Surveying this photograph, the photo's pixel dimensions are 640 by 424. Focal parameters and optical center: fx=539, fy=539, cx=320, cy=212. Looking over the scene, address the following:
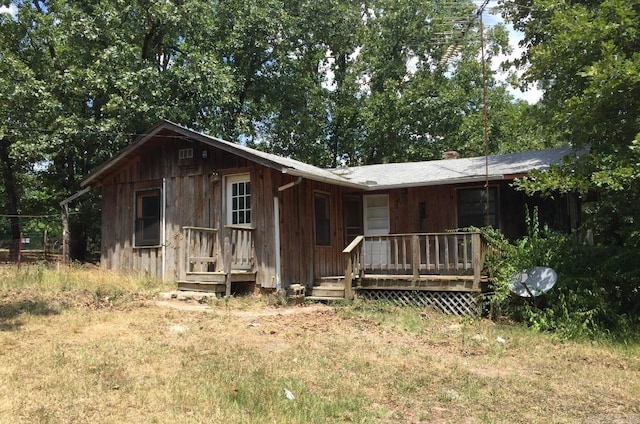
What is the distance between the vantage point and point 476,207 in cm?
1312

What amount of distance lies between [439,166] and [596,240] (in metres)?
4.79

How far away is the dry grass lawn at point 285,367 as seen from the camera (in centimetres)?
501

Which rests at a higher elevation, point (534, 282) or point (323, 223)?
point (323, 223)

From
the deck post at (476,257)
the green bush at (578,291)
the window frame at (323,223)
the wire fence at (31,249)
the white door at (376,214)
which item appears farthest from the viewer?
the wire fence at (31,249)

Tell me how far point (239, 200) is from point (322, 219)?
2183 mm

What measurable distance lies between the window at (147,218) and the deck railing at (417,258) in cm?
525

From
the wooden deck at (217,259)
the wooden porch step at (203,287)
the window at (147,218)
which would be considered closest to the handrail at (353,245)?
the wooden deck at (217,259)

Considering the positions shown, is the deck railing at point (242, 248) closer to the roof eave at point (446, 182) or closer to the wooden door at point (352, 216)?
the wooden door at point (352, 216)

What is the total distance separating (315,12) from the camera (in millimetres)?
25047

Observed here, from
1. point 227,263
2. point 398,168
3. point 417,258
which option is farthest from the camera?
point 398,168

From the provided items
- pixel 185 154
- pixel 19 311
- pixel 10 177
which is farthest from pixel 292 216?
pixel 10 177

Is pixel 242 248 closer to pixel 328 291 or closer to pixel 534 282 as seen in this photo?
pixel 328 291

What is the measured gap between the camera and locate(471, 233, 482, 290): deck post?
412 inches

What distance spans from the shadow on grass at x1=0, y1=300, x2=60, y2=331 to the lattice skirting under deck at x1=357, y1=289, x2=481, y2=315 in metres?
6.05
